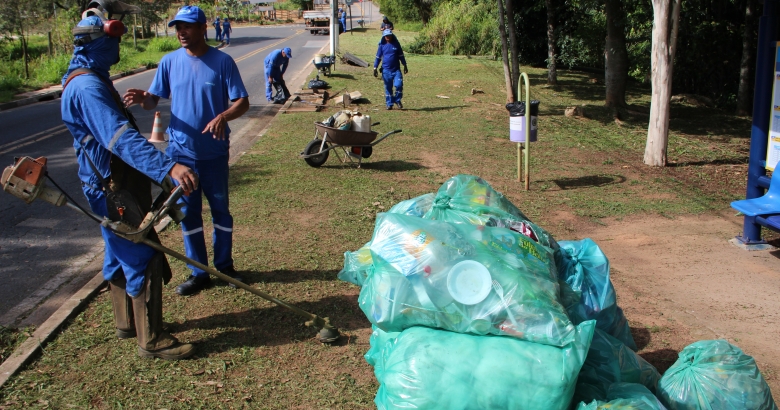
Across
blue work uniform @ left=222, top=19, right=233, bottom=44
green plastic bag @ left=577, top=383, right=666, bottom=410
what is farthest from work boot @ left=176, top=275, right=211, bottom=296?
blue work uniform @ left=222, top=19, right=233, bottom=44

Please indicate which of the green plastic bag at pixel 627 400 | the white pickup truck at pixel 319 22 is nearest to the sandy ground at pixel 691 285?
the green plastic bag at pixel 627 400

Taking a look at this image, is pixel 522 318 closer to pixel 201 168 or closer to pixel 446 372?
pixel 446 372

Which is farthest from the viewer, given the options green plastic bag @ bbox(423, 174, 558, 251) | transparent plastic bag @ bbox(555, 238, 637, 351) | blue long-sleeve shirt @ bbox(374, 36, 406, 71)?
blue long-sleeve shirt @ bbox(374, 36, 406, 71)

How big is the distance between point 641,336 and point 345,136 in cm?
514

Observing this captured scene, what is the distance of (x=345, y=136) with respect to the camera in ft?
27.4

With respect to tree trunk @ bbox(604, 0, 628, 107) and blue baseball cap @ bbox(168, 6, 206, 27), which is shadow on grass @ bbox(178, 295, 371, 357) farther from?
tree trunk @ bbox(604, 0, 628, 107)

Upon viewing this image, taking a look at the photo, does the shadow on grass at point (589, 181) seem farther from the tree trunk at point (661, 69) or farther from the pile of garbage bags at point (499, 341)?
the pile of garbage bags at point (499, 341)

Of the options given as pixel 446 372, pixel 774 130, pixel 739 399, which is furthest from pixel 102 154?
pixel 774 130

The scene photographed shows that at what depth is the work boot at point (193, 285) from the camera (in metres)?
4.52

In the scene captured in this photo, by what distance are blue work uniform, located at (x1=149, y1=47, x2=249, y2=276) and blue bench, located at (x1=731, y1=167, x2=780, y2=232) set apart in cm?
439

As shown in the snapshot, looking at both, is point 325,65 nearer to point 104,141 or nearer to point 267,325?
point 267,325

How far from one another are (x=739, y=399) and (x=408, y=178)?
5603 mm

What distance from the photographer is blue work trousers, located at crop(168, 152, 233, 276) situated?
14.6ft

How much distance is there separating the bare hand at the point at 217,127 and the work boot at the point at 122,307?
109cm
